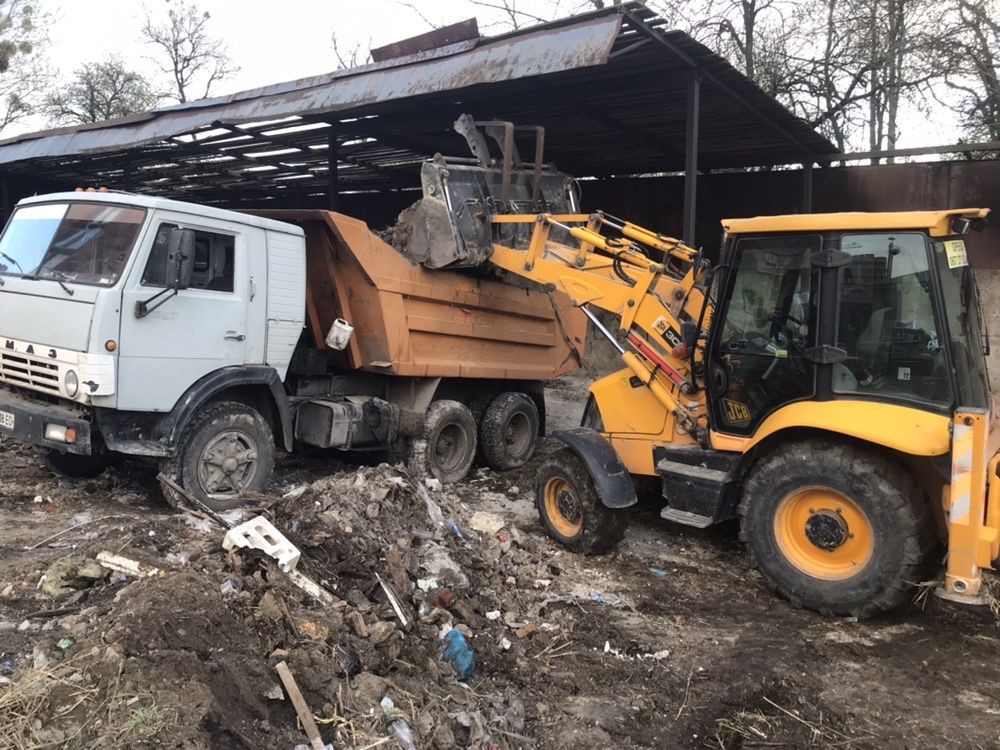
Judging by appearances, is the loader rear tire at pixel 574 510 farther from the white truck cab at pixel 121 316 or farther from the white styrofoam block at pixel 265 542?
the white truck cab at pixel 121 316

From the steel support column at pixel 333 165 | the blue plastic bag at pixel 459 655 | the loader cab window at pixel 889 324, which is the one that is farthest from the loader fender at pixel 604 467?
the steel support column at pixel 333 165

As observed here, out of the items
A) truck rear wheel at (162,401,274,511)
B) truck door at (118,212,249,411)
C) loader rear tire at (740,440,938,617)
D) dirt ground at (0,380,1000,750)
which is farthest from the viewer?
truck rear wheel at (162,401,274,511)

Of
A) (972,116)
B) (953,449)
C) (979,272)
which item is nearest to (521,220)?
(953,449)

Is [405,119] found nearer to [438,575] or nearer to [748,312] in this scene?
[748,312]

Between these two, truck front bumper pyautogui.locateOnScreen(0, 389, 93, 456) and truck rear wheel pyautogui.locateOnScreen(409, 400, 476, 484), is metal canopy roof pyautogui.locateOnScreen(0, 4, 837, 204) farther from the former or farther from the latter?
truck front bumper pyautogui.locateOnScreen(0, 389, 93, 456)

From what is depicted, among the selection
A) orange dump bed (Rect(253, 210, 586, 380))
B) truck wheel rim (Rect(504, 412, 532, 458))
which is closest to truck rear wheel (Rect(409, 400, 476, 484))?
orange dump bed (Rect(253, 210, 586, 380))

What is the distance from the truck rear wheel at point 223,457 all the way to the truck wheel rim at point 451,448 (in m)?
1.85

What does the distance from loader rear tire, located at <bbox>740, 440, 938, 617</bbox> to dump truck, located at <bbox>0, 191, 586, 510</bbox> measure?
3156mm

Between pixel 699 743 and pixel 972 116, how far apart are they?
532 inches

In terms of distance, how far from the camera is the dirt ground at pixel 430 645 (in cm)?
269

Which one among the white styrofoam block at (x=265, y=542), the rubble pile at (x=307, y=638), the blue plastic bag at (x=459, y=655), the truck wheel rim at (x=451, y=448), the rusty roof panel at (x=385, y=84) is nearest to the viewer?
the rubble pile at (x=307, y=638)

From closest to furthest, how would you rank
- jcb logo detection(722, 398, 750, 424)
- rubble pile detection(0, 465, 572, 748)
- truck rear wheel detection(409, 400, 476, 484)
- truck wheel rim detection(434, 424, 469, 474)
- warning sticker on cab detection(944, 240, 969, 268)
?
1. rubble pile detection(0, 465, 572, 748)
2. warning sticker on cab detection(944, 240, 969, 268)
3. jcb logo detection(722, 398, 750, 424)
4. truck rear wheel detection(409, 400, 476, 484)
5. truck wheel rim detection(434, 424, 469, 474)

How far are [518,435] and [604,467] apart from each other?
115 inches

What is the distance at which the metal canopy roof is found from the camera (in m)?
6.23
